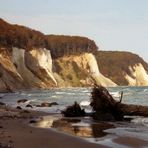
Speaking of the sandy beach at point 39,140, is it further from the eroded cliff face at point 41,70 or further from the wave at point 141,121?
the eroded cliff face at point 41,70

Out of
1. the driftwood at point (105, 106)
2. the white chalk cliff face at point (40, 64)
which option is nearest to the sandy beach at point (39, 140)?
the driftwood at point (105, 106)

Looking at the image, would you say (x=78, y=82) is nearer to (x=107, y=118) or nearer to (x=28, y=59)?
(x=28, y=59)

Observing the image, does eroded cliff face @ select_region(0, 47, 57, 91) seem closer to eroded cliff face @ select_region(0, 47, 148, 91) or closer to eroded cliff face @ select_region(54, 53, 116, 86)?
eroded cliff face @ select_region(0, 47, 148, 91)

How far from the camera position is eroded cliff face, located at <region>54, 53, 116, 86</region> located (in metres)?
162

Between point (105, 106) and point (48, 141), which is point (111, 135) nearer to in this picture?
point (48, 141)

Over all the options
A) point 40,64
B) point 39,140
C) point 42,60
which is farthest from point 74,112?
point 42,60

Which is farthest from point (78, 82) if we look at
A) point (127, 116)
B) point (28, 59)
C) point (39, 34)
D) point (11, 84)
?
point (127, 116)

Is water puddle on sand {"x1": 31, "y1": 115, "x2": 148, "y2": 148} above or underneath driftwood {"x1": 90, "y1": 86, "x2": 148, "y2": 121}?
underneath

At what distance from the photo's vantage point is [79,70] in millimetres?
169000

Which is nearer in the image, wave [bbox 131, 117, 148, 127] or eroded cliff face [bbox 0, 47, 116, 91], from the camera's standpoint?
wave [bbox 131, 117, 148, 127]

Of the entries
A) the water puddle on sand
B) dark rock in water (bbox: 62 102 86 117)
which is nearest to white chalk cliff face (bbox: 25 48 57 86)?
dark rock in water (bbox: 62 102 86 117)

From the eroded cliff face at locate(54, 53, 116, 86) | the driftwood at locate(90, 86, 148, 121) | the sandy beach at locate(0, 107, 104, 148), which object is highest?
the eroded cliff face at locate(54, 53, 116, 86)

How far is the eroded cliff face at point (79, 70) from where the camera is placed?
530 feet

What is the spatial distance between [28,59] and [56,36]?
178ft
